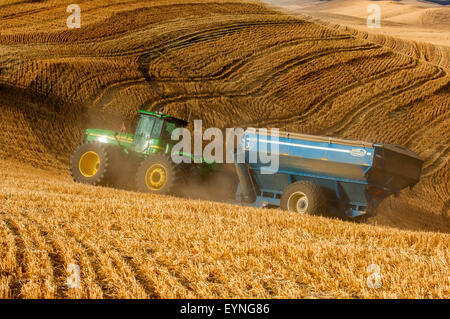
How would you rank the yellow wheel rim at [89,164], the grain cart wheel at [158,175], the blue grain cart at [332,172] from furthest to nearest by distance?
the yellow wheel rim at [89,164] → the grain cart wheel at [158,175] → the blue grain cart at [332,172]

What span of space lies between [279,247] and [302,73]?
15812mm

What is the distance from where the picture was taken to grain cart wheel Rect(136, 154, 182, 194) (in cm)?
994

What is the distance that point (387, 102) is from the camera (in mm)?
18578

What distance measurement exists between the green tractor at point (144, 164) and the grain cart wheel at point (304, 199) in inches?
65.1

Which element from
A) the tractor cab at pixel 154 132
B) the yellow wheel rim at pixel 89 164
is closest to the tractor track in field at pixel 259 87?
the yellow wheel rim at pixel 89 164

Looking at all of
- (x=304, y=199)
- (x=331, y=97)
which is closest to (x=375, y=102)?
(x=331, y=97)

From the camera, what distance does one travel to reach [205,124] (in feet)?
57.4

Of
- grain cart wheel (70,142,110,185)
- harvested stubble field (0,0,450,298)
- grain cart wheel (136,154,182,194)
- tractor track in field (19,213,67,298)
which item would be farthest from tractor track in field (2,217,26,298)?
grain cart wheel (70,142,110,185)

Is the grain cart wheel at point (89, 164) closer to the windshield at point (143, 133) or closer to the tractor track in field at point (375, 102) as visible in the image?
the windshield at point (143, 133)

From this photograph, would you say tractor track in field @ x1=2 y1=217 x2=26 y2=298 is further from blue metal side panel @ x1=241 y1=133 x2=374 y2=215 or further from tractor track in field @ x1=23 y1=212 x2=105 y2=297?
blue metal side panel @ x1=241 y1=133 x2=374 y2=215

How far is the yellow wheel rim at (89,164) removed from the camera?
1109cm
